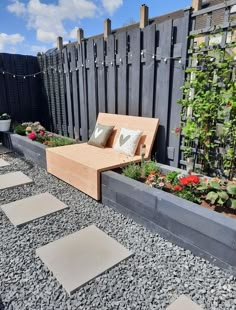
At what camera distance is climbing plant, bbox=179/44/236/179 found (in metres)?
2.11

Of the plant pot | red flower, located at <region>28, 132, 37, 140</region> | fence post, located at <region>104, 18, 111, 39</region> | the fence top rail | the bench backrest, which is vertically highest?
fence post, located at <region>104, 18, 111, 39</region>

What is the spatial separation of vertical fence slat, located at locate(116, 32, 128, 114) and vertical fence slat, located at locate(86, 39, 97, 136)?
1.93ft

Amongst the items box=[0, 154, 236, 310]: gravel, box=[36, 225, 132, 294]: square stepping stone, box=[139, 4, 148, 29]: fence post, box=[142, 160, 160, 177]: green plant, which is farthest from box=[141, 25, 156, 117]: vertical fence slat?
box=[139, 4, 148, 29]: fence post

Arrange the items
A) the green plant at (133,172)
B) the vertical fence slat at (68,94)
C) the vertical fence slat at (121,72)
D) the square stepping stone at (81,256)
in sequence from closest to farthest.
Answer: the square stepping stone at (81,256), the green plant at (133,172), the vertical fence slat at (121,72), the vertical fence slat at (68,94)

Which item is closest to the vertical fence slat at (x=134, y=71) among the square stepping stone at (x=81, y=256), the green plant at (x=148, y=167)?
the green plant at (x=148, y=167)

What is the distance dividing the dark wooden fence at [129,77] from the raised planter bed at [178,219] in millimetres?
1027

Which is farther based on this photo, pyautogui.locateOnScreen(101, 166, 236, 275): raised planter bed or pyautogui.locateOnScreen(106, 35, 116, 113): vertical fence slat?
pyautogui.locateOnScreen(106, 35, 116, 113): vertical fence slat

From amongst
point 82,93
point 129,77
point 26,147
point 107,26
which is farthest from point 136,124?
point 107,26

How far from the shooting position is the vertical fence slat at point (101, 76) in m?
3.49

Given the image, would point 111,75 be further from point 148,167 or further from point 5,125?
point 5,125

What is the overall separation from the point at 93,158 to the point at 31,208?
36.1 inches

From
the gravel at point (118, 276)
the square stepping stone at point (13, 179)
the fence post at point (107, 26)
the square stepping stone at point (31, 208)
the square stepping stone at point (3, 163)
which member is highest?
the fence post at point (107, 26)

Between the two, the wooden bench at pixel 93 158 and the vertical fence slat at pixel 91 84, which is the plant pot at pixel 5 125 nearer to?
the vertical fence slat at pixel 91 84

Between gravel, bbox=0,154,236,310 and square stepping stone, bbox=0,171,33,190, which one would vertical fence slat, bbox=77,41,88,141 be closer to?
square stepping stone, bbox=0,171,33,190
